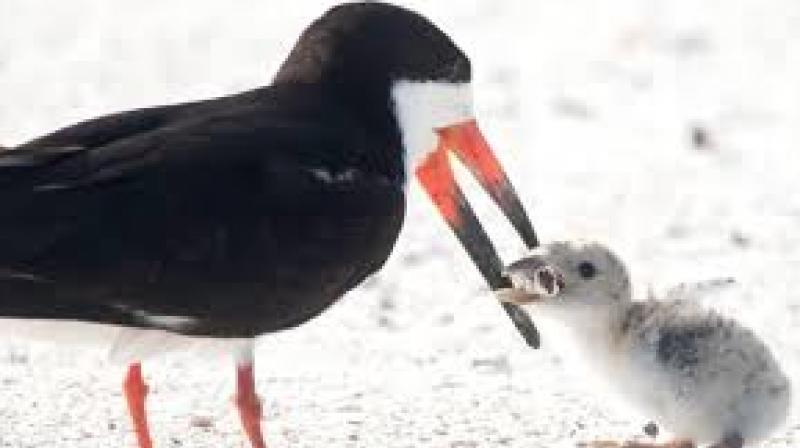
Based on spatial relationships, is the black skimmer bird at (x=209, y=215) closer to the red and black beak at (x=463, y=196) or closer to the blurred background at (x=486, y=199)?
the red and black beak at (x=463, y=196)

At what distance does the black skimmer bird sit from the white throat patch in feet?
0.05

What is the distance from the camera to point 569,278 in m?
7.00

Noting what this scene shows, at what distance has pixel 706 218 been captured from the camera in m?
10.4

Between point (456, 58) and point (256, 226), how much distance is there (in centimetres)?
128

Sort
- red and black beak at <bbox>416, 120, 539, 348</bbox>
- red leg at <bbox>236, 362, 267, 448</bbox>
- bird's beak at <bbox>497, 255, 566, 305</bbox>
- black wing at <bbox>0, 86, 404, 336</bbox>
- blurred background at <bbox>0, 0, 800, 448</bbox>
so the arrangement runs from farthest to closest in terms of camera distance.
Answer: blurred background at <bbox>0, 0, 800, 448</bbox> < red and black beak at <bbox>416, 120, 539, 348</bbox> < bird's beak at <bbox>497, 255, 566, 305</bbox> < red leg at <bbox>236, 362, 267, 448</bbox> < black wing at <bbox>0, 86, 404, 336</bbox>

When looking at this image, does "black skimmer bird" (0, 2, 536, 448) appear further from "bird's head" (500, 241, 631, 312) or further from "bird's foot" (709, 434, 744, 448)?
"bird's foot" (709, 434, 744, 448)

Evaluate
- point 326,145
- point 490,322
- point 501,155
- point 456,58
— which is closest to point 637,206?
point 501,155

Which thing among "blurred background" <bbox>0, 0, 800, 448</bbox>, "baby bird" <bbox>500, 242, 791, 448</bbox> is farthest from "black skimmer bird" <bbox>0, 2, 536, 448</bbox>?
"blurred background" <bbox>0, 0, 800, 448</bbox>

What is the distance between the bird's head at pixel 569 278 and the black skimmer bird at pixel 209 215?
0.47m

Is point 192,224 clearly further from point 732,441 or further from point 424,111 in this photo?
point 732,441

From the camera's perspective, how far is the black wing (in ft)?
20.3

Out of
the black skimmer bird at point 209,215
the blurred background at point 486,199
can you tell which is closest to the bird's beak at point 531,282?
the blurred background at point 486,199

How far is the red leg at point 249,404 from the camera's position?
6.68m

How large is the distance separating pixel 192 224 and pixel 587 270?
141 cm
